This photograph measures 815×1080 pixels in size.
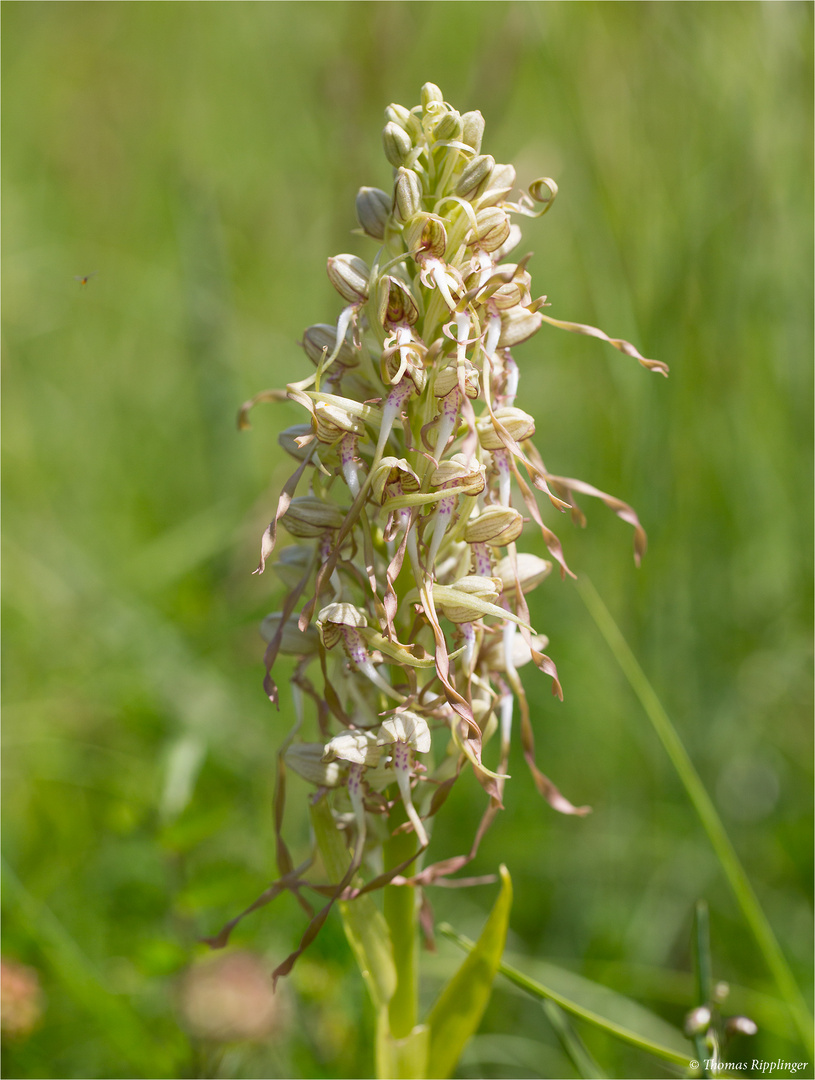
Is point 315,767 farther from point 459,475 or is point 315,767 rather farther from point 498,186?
point 498,186

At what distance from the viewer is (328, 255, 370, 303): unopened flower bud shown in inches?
42.0

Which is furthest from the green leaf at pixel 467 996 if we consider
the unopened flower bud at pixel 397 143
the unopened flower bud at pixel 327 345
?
the unopened flower bud at pixel 397 143

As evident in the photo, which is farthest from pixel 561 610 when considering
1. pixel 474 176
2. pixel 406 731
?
pixel 474 176

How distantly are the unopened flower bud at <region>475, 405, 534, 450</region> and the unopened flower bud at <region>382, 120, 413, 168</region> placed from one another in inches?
13.1

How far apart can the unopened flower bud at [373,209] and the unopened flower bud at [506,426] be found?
11.3 inches

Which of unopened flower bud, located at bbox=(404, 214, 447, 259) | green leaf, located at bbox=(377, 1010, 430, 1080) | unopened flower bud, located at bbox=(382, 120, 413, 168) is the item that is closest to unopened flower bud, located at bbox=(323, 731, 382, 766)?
green leaf, located at bbox=(377, 1010, 430, 1080)

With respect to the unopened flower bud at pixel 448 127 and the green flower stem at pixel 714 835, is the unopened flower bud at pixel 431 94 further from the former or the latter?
the green flower stem at pixel 714 835

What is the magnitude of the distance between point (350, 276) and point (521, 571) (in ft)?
1.47

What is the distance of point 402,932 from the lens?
1.16m

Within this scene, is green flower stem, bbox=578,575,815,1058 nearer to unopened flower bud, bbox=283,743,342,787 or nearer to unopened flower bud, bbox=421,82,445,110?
unopened flower bud, bbox=283,743,342,787

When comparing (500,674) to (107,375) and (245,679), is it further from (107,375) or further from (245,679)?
(107,375)

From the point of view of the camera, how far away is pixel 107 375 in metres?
3.66

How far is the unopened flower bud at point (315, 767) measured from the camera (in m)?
1.10

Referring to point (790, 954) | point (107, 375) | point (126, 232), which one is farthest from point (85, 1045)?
point (126, 232)
